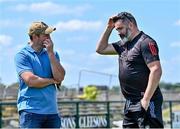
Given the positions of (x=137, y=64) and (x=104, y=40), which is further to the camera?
(x=104, y=40)

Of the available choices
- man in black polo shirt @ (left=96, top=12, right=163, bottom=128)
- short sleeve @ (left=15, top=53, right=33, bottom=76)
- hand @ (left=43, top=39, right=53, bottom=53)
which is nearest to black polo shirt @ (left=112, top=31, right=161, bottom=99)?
man in black polo shirt @ (left=96, top=12, right=163, bottom=128)

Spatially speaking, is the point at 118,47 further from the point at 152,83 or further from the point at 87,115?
the point at 87,115

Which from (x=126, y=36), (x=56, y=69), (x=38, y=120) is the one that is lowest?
(x=38, y=120)

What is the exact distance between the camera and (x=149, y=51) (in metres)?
6.90

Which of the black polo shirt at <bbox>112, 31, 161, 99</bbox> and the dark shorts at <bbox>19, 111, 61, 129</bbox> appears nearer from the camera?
the dark shorts at <bbox>19, 111, 61, 129</bbox>

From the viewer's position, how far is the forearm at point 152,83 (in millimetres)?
6734

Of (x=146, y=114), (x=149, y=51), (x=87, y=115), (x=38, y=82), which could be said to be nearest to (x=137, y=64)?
(x=149, y=51)

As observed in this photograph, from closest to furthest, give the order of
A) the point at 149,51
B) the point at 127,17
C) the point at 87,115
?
the point at 149,51
the point at 127,17
the point at 87,115

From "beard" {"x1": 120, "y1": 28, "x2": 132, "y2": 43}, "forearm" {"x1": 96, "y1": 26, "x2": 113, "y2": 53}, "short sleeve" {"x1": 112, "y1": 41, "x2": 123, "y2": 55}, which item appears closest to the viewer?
"beard" {"x1": 120, "y1": 28, "x2": 132, "y2": 43}

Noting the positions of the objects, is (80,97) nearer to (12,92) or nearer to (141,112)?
(12,92)

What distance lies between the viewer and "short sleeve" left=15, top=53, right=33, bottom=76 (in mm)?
6795

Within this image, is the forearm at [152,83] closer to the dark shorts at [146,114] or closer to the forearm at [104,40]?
the dark shorts at [146,114]

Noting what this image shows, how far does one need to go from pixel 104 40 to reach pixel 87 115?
933cm

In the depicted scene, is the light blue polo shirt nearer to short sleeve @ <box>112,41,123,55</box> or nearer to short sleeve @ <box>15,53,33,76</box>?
short sleeve @ <box>15,53,33,76</box>
